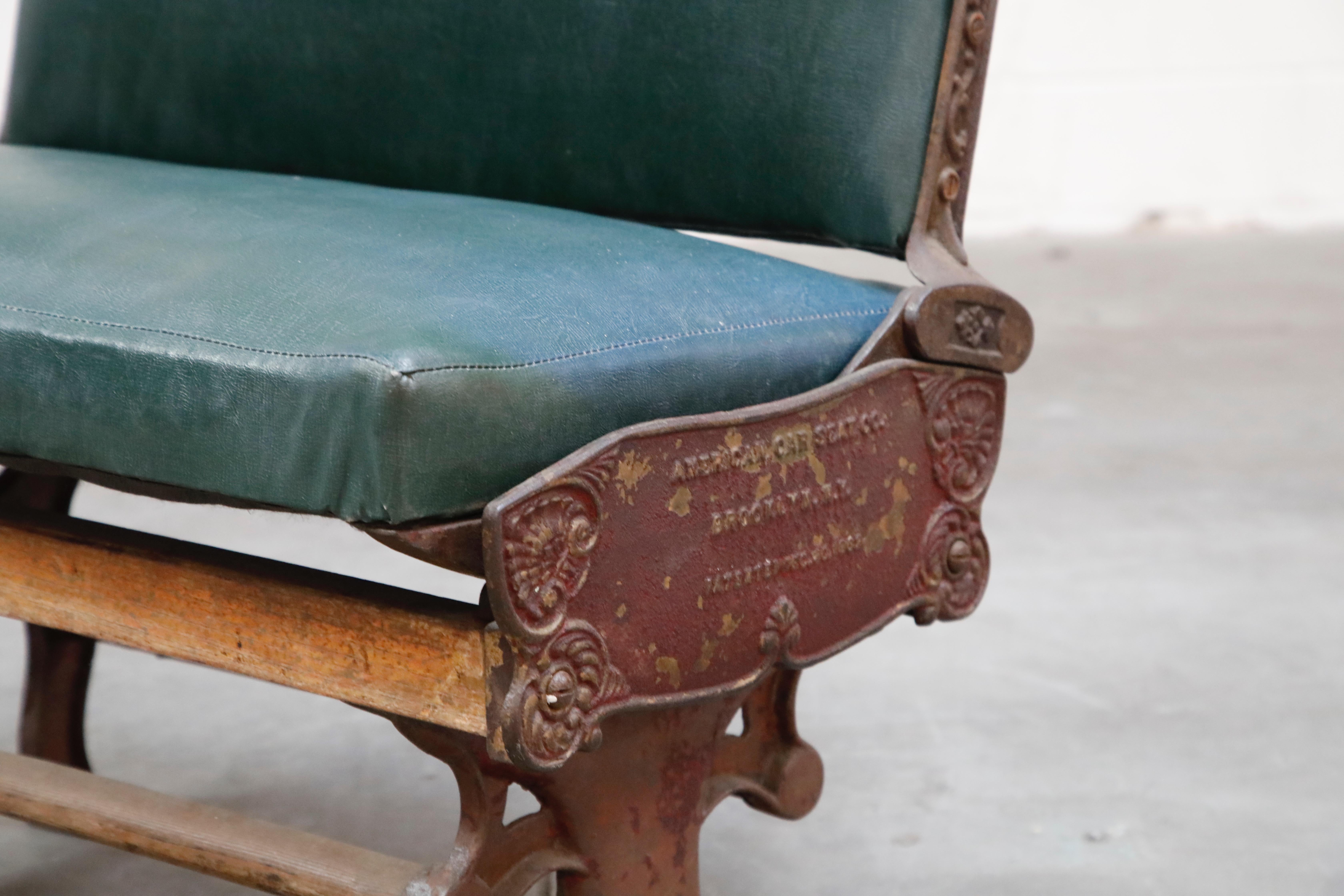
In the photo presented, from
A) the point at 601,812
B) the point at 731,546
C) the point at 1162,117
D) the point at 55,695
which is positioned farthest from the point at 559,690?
the point at 1162,117

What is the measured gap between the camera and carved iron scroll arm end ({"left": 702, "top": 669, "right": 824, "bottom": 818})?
1.37m

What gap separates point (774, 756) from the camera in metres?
1.39

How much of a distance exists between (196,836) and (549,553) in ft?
1.33

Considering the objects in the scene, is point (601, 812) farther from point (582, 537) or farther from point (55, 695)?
point (55, 695)

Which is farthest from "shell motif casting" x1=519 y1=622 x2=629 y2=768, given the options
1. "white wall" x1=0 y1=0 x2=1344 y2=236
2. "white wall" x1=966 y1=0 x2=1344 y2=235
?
"white wall" x1=966 y1=0 x2=1344 y2=235

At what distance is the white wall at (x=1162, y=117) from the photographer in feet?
19.3

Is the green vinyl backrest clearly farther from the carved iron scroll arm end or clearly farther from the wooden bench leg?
the wooden bench leg

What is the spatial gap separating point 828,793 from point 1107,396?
7.19ft

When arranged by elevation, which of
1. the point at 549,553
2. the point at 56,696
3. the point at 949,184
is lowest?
the point at 56,696

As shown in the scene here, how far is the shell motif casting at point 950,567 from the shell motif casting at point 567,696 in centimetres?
33

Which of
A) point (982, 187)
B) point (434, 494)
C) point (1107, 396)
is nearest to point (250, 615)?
point (434, 494)

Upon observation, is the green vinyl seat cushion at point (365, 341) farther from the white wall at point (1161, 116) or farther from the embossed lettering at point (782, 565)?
the white wall at point (1161, 116)

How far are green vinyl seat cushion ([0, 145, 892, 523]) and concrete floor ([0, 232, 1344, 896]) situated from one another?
66 cm

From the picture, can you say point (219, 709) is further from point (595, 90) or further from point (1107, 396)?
point (1107, 396)
